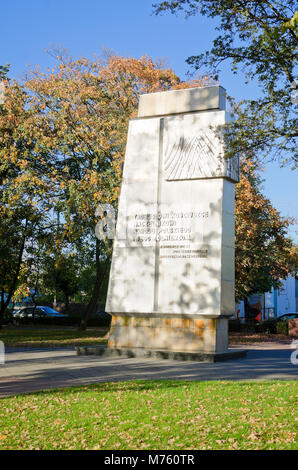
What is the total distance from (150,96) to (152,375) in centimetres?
844

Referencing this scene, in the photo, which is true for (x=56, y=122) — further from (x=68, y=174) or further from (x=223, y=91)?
(x=223, y=91)

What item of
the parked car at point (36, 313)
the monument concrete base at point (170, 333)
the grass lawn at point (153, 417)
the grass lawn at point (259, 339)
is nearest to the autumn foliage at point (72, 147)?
the grass lawn at point (259, 339)

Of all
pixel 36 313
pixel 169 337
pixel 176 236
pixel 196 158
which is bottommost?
pixel 169 337

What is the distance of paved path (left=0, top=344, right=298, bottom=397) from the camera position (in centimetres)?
1027

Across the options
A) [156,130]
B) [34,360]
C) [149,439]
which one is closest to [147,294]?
[34,360]

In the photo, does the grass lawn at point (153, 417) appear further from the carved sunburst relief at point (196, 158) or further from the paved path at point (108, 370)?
the carved sunburst relief at point (196, 158)

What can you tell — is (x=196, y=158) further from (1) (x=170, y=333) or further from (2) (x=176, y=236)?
(1) (x=170, y=333)

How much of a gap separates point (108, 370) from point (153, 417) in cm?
497

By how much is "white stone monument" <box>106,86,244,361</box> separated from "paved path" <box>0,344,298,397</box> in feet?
2.97

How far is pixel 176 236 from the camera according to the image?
14.7m

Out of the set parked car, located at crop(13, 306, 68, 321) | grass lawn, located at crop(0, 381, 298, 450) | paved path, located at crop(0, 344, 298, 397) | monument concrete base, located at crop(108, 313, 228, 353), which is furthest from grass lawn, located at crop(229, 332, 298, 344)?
parked car, located at crop(13, 306, 68, 321)

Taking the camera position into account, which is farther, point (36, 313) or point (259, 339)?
point (36, 313)

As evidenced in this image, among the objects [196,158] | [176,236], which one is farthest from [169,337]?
[196,158]

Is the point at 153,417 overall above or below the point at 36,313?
below
